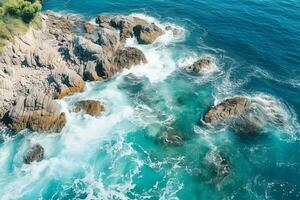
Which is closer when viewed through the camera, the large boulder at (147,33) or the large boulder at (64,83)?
the large boulder at (64,83)

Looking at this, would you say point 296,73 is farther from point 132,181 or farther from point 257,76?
point 132,181

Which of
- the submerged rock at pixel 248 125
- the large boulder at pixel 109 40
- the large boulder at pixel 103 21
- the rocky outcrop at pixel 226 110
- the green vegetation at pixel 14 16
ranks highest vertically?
the green vegetation at pixel 14 16

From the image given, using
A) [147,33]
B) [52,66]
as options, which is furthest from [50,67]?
[147,33]

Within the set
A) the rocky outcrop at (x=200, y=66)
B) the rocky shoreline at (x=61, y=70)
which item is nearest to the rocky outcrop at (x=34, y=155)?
the rocky shoreline at (x=61, y=70)

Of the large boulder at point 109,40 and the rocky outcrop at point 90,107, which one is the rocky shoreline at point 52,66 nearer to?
the large boulder at point 109,40

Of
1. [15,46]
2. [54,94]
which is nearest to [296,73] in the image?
[54,94]

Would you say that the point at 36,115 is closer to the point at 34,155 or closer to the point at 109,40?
the point at 34,155
